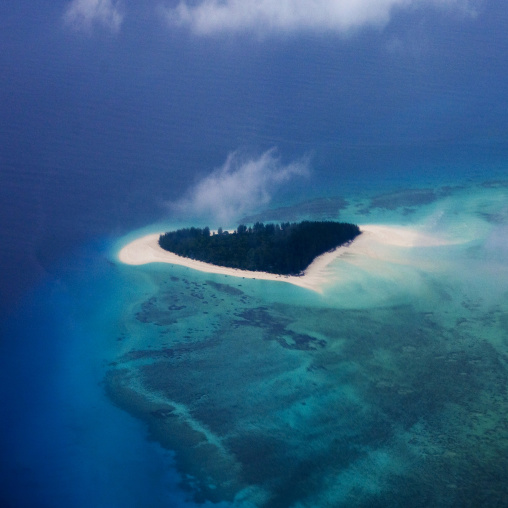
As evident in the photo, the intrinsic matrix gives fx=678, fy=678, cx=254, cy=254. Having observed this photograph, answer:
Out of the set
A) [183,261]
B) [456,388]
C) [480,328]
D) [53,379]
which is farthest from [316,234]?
[53,379]

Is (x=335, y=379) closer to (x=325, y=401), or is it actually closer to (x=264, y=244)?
(x=325, y=401)

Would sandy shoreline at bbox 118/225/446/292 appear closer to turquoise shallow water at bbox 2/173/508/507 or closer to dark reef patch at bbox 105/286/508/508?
turquoise shallow water at bbox 2/173/508/507

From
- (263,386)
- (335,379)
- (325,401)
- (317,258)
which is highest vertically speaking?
(317,258)

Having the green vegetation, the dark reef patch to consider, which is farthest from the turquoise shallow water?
the green vegetation

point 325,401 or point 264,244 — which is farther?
point 264,244

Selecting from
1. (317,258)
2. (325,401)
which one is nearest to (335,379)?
(325,401)

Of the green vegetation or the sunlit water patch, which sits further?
the green vegetation

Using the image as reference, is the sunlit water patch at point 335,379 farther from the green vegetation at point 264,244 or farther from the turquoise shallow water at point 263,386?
the green vegetation at point 264,244
